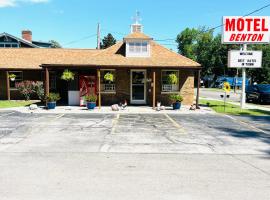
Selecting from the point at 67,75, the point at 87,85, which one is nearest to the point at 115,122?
the point at 67,75

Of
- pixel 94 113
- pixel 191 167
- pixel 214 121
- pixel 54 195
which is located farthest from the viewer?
pixel 94 113

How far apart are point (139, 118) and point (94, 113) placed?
338cm

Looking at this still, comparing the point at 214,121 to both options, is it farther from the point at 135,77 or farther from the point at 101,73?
the point at 101,73

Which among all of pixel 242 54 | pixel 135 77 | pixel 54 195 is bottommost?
pixel 54 195

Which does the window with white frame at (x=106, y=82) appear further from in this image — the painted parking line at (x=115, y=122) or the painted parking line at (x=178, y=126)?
the painted parking line at (x=178, y=126)

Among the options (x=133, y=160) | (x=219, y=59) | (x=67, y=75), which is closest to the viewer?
(x=133, y=160)

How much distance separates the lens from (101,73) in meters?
22.0

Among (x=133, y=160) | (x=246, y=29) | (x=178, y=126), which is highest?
(x=246, y=29)

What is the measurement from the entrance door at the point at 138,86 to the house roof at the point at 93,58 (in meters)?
1.11

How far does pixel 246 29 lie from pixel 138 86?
905 cm

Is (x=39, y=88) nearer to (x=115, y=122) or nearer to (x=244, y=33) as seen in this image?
(x=115, y=122)

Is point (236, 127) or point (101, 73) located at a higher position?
point (101, 73)

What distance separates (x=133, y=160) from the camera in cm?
821

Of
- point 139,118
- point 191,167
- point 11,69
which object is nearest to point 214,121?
point 139,118
